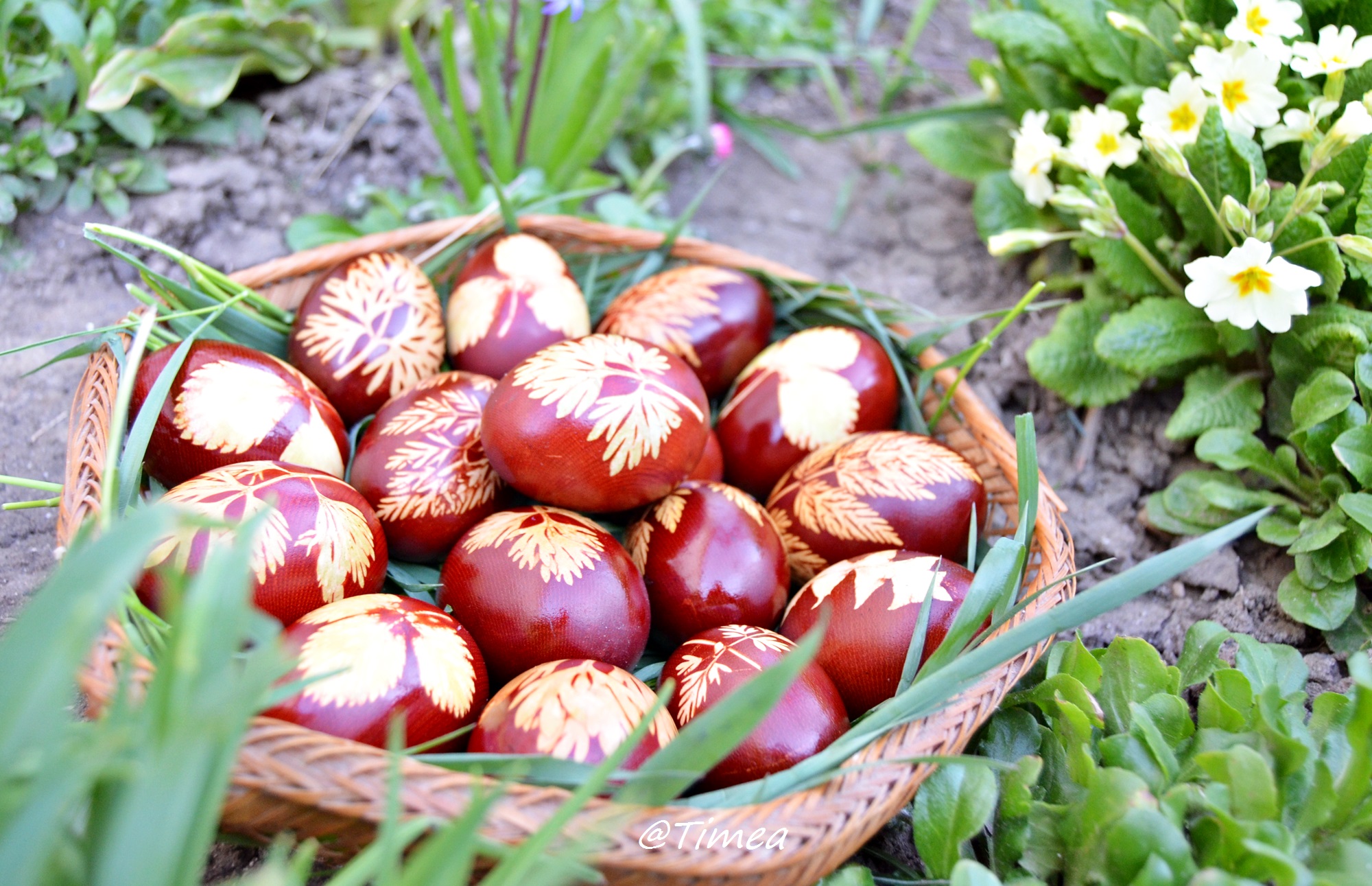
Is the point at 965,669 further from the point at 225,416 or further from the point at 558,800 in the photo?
the point at 225,416

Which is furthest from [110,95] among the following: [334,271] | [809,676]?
[809,676]

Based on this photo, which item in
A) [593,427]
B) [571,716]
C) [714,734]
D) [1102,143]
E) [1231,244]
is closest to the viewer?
[714,734]

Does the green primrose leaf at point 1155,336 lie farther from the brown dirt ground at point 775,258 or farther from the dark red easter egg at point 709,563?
the dark red easter egg at point 709,563

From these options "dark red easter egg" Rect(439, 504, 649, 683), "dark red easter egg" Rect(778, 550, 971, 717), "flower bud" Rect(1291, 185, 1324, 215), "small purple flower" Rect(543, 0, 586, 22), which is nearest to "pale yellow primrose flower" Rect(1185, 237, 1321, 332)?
"flower bud" Rect(1291, 185, 1324, 215)

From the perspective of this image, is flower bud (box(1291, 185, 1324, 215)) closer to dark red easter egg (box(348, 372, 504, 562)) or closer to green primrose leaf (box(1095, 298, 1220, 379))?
green primrose leaf (box(1095, 298, 1220, 379))

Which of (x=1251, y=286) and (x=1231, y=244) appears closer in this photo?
(x=1251, y=286)

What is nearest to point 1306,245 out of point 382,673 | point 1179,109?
point 1179,109

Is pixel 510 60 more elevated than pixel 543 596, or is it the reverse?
pixel 510 60

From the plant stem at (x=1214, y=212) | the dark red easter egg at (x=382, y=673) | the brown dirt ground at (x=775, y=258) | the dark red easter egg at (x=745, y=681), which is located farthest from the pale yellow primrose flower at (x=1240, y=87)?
the dark red easter egg at (x=382, y=673)
